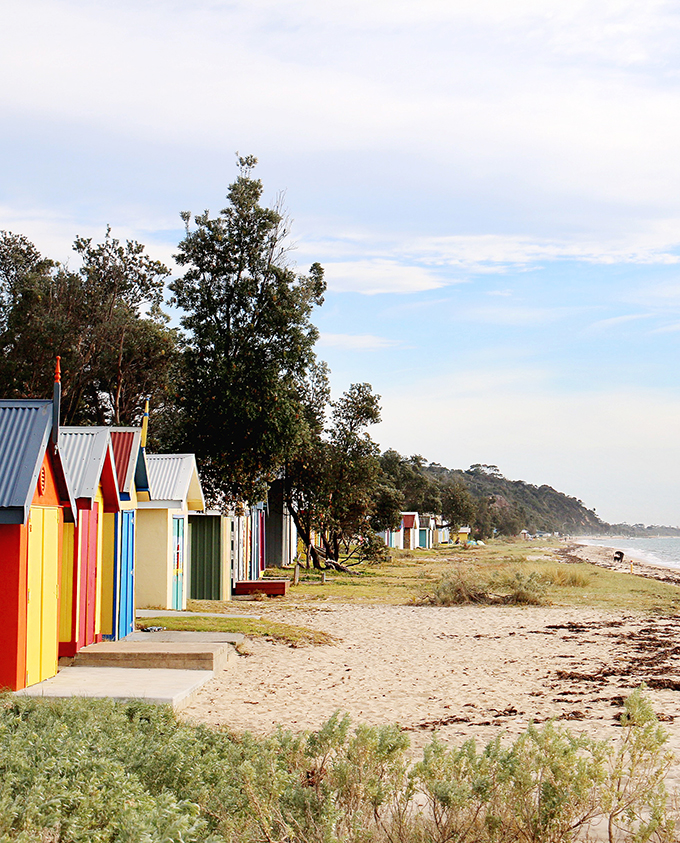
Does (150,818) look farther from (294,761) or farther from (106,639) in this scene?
(106,639)

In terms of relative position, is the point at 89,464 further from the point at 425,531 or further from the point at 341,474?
the point at 425,531

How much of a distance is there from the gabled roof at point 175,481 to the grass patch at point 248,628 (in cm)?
342

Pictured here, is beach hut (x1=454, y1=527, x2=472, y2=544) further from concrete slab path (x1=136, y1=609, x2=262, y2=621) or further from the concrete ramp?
the concrete ramp

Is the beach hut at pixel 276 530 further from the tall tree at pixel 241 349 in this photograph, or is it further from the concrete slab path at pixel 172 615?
the concrete slab path at pixel 172 615

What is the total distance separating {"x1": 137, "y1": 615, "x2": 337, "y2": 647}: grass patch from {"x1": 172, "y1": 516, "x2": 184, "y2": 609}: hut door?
3.03m

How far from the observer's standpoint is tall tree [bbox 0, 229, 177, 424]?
3091 centimetres

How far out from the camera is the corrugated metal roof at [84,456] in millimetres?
11602

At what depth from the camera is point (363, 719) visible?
875cm

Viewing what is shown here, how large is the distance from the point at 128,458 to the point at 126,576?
1934 millimetres

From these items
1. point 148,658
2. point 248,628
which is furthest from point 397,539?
point 148,658

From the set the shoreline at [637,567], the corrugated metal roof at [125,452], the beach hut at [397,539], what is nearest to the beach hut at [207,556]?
the corrugated metal roof at [125,452]

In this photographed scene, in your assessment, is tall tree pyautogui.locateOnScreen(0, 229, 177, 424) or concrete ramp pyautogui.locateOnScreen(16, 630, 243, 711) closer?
concrete ramp pyautogui.locateOnScreen(16, 630, 243, 711)

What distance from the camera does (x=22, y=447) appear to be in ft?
31.1

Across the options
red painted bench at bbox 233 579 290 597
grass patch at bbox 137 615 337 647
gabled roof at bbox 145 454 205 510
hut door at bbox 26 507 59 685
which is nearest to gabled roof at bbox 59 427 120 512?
hut door at bbox 26 507 59 685
